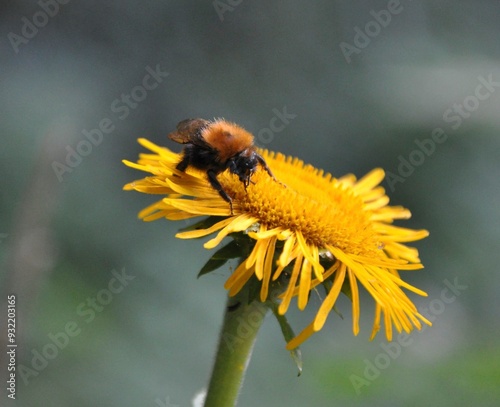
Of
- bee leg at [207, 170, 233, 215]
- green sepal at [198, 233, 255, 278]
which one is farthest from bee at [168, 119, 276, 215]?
green sepal at [198, 233, 255, 278]

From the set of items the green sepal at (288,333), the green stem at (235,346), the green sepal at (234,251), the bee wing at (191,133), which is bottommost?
the green stem at (235,346)

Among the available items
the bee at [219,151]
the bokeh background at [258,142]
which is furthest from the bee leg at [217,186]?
the bokeh background at [258,142]

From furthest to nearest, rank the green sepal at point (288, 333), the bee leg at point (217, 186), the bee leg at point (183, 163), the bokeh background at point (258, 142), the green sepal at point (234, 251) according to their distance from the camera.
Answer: the bokeh background at point (258, 142) → the bee leg at point (183, 163) → the bee leg at point (217, 186) → the green sepal at point (234, 251) → the green sepal at point (288, 333)

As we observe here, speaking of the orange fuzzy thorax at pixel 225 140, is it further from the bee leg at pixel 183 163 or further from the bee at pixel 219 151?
the bee leg at pixel 183 163

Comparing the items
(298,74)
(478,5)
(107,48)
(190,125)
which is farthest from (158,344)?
(478,5)

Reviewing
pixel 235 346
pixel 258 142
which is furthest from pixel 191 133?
pixel 258 142

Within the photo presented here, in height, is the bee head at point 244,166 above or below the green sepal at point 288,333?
above
